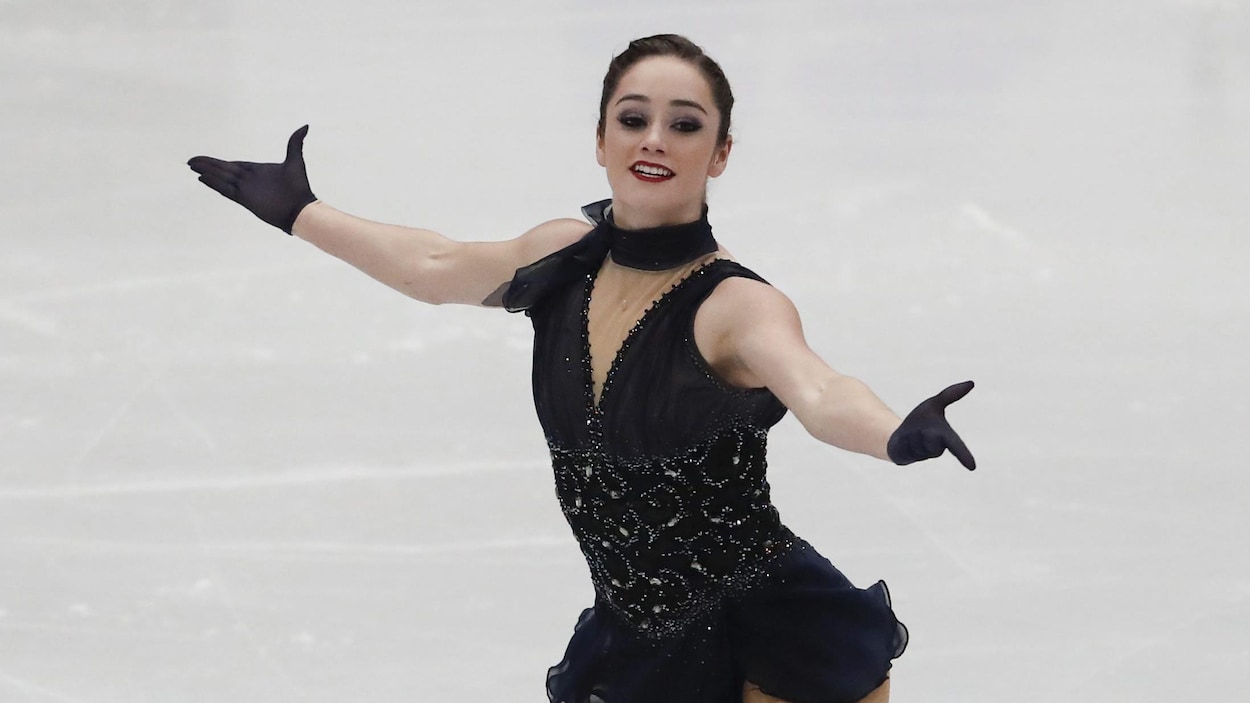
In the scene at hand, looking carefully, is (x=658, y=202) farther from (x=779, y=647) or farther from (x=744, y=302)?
(x=779, y=647)

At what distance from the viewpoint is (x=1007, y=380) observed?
17.8ft

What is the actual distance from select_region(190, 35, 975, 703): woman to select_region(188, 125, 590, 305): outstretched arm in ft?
0.04

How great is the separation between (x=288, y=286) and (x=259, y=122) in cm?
113

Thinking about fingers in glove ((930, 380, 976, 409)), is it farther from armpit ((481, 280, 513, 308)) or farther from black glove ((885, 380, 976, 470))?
armpit ((481, 280, 513, 308))

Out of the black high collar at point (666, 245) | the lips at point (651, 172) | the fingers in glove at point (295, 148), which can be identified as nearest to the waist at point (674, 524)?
the black high collar at point (666, 245)

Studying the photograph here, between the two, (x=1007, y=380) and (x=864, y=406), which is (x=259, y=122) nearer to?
(x=1007, y=380)

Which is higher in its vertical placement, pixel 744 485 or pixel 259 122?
pixel 259 122

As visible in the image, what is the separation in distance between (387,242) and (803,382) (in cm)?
91

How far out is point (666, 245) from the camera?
2926 mm

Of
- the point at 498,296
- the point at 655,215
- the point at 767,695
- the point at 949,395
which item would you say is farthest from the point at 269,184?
the point at 949,395

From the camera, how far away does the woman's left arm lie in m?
2.33

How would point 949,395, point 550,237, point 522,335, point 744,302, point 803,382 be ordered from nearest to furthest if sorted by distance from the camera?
point 949,395
point 803,382
point 744,302
point 550,237
point 522,335

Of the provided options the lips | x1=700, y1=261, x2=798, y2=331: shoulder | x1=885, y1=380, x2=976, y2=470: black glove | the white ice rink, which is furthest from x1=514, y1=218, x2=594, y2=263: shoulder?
the white ice rink

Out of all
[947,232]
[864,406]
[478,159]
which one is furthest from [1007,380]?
[864,406]
